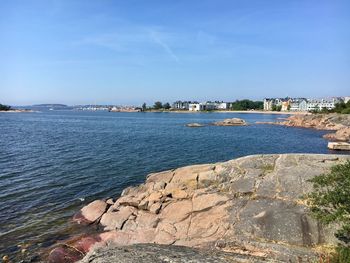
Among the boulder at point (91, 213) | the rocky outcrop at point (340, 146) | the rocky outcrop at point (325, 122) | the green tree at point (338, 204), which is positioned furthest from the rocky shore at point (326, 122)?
the green tree at point (338, 204)

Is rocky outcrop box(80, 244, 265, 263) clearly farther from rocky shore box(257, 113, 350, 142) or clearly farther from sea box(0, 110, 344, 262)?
rocky shore box(257, 113, 350, 142)

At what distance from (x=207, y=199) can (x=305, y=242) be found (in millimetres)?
5659

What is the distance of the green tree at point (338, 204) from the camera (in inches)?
412

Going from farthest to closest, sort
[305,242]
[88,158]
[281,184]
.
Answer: [88,158] < [281,184] < [305,242]

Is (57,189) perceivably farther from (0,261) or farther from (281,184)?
(281,184)

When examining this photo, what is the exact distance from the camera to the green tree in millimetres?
10461

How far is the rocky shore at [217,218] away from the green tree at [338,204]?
1.19m

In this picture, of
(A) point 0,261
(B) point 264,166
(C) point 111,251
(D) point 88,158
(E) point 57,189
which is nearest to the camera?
(C) point 111,251

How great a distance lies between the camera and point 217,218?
15.8 m

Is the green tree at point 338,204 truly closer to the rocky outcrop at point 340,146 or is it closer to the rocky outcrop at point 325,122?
the rocky outcrop at point 340,146

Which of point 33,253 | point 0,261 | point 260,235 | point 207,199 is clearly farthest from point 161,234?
→ point 0,261

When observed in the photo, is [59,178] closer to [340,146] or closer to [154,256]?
[154,256]

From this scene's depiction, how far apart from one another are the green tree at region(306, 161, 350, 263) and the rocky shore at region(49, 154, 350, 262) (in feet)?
3.91

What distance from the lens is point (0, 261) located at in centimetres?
1502
